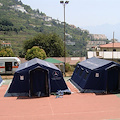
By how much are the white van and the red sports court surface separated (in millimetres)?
8728

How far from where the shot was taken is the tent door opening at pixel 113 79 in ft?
45.6

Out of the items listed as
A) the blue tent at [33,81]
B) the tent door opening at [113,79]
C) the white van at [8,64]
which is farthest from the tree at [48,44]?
the blue tent at [33,81]

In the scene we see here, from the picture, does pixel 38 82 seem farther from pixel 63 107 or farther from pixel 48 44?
pixel 48 44

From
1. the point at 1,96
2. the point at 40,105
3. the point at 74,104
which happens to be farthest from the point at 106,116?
the point at 1,96

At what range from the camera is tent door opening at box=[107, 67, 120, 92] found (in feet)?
45.6

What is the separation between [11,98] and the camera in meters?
12.6

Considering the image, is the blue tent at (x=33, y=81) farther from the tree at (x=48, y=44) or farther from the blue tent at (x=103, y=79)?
the tree at (x=48, y=44)

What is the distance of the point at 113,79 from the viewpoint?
1397 centimetres

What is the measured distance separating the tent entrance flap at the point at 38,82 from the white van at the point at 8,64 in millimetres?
9315

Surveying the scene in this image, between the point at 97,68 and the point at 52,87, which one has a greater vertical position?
the point at 97,68

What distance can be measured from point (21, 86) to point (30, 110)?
3252mm

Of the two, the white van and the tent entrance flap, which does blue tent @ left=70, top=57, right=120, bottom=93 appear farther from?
the white van

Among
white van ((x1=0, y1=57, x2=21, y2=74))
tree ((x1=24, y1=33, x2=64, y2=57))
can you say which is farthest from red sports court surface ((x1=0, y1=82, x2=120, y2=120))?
tree ((x1=24, y1=33, x2=64, y2=57))

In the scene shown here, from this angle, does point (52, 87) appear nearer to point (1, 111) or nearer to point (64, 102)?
point (64, 102)
